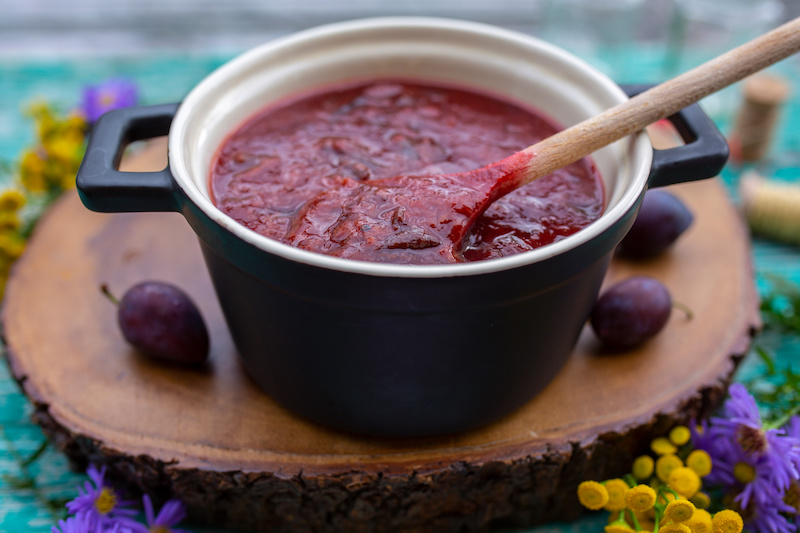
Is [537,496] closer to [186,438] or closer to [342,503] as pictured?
[342,503]

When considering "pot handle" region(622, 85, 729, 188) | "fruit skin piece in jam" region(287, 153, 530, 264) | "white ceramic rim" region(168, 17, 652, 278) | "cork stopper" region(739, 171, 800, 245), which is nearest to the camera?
"white ceramic rim" region(168, 17, 652, 278)

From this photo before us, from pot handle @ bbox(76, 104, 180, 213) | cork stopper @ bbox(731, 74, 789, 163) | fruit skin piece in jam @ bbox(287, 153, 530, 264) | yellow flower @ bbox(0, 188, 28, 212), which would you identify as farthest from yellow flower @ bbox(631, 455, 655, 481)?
yellow flower @ bbox(0, 188, 28, 212)

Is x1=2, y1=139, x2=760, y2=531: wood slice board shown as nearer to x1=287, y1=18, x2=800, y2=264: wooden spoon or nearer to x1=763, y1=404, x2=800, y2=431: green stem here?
x1=763, y1=404, x2=800, y2=431: green stem

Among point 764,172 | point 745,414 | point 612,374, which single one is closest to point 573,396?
point 612,374

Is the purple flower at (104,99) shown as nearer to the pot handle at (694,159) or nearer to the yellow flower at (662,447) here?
the pot handle at (694,159)

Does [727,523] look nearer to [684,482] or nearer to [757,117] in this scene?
[684,482]

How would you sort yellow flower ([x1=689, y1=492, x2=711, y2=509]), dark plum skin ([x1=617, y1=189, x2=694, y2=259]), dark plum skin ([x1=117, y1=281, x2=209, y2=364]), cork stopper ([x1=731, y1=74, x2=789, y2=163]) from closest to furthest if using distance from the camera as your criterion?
yellow flower ([x1=689, y1=492, x2=711, y2=509]), dark plum skin ([x1=117, y1=281, x2=209, y2=364]), dark plum skin ([x1=617, y1=189, x2=694, y2=259]), cork stopper ([x1=731, y1=74, x2=789, y2=163])

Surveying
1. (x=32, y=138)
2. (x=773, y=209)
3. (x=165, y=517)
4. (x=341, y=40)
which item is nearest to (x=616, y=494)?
(x=165, y=517)
